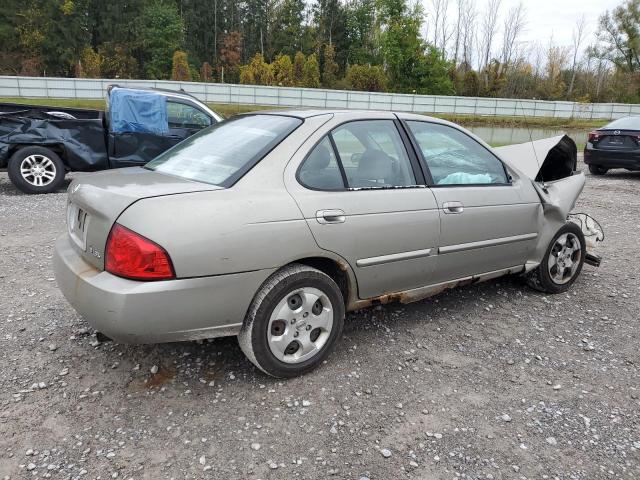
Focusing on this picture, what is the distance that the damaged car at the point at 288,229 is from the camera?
251cm

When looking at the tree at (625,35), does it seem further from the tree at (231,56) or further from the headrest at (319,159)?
the headrest at (319,159)

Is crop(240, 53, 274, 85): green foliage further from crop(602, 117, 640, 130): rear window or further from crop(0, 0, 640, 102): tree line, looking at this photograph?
crop(602, 117, 640, 130): rear window

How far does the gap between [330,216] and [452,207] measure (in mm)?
1041

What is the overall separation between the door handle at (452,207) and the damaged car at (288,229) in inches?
0.4

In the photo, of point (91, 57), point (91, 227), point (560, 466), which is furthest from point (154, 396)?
point (91, 57)

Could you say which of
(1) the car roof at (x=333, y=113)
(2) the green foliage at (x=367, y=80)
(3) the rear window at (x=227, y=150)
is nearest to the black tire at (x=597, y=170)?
(1) the car roof at (x=333, y=113)

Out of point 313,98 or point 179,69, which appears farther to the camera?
point 179,69

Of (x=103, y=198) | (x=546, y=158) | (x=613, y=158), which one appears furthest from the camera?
(x=613, y=158)

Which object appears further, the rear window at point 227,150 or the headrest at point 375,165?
the headrest at point 375,165

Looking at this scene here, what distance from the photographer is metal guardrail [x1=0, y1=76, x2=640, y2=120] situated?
2544 centimetres

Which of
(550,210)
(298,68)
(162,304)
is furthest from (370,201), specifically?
(298,68)

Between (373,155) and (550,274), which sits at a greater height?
(373,155)

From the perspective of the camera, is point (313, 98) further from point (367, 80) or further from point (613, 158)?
Answer: point (613, 158)

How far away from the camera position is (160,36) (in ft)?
163
